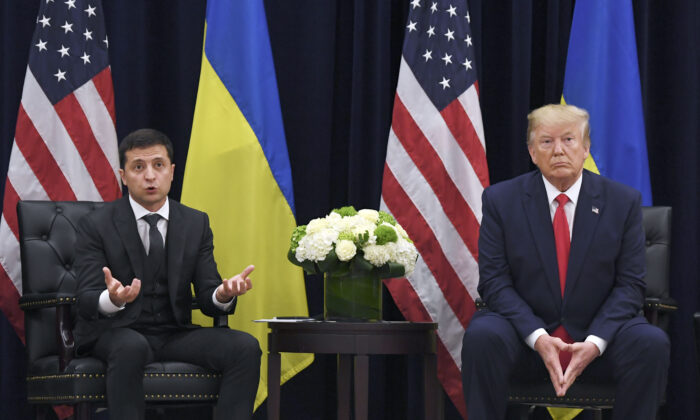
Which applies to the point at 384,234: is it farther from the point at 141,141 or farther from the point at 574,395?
the point at 141,141

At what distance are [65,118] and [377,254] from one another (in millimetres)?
1921

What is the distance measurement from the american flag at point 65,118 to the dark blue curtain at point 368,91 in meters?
0.38

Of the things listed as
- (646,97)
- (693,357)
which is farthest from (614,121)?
(693,357)

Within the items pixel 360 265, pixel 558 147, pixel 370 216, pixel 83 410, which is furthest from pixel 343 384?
pixel 558 147

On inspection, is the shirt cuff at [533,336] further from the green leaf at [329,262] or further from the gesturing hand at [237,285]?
the gesturing hand at [237,285]

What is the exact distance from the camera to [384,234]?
3820 mm

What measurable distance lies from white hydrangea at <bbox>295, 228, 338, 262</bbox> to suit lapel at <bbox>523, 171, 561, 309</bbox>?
0.82 metres

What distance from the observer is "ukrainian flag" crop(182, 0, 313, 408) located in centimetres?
462

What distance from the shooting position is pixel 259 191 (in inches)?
184

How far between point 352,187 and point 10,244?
5.96 feet

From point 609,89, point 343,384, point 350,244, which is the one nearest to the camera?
point 350,244

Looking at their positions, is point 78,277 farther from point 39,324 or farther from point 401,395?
point 401,395

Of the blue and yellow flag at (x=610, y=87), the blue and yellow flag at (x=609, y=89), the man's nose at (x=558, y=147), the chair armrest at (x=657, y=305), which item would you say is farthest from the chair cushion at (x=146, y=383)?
the blue and yellow flag at (x=610, y=87)

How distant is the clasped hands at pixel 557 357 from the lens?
3.29 m
